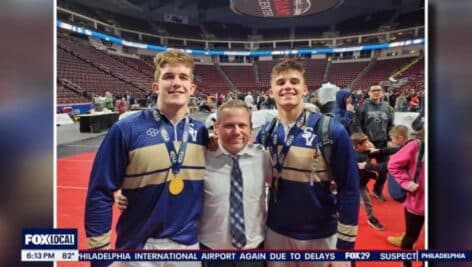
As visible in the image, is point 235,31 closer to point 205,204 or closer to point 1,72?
point 205,204

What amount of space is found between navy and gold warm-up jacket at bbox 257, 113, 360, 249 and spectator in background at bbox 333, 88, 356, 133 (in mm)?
110

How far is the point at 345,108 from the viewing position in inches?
66.2

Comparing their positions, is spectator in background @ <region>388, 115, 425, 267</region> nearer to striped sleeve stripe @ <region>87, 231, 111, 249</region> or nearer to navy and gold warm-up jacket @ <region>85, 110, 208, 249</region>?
navy and gold warm-up jacket @ <region>85, 110, 208, 249</region>

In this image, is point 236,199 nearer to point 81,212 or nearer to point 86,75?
point 81,212

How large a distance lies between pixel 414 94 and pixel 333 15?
0.54 metres

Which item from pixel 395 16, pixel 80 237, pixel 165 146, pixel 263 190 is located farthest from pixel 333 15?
pixel 80 237

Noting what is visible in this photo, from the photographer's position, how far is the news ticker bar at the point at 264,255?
5.45ft

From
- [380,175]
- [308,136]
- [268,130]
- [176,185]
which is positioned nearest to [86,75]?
[176,185]

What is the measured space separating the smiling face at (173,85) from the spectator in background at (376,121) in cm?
82

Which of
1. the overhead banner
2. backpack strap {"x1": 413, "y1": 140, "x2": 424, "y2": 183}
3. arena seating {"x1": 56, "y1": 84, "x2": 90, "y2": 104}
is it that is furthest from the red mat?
the overhead banner

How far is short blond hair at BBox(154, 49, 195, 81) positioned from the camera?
5.30ft

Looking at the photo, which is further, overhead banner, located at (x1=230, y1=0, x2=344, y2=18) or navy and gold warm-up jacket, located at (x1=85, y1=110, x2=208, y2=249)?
overhead banner, located at (x1=230, y1=0, x2=344, y2=18)

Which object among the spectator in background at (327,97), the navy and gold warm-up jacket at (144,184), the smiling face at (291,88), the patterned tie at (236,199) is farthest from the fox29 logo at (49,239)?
the spectator in background at (327,97)

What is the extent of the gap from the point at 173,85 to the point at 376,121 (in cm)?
98
